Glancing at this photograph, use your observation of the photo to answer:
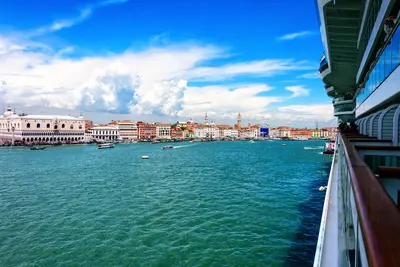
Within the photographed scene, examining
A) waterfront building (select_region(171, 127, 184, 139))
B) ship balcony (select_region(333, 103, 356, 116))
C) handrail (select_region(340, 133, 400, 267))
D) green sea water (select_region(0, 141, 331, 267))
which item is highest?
ship balcony (select_region(333, 103, 356, 116))

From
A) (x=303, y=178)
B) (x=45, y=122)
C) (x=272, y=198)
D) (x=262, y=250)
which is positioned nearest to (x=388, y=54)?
(x=262, y=250)

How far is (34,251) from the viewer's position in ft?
25.5

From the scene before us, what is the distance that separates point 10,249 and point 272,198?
9638 millimetres

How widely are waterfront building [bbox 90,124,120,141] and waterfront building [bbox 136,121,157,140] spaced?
303 inches

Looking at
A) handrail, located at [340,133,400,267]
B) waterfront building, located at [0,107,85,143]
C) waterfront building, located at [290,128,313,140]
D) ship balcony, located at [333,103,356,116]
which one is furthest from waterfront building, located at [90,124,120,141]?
handrail, located at [340,133,400,267]

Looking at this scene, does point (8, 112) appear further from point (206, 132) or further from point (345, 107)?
point (345, 107)

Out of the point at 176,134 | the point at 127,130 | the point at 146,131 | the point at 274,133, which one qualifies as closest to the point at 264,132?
the point at 274,133

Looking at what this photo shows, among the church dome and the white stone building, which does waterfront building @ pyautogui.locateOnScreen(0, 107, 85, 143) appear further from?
the white stone building

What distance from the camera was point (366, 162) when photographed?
4195 millimetres

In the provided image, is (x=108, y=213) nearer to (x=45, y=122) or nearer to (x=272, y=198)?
(x=272, y=198)

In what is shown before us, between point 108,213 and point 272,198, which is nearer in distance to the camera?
point 108,213

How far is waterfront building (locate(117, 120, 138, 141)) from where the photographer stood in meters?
90.6

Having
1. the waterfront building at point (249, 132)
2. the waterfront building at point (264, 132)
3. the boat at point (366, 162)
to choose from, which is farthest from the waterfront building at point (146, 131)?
the boat at point (366, 162)

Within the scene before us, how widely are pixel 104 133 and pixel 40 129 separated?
16950mm
